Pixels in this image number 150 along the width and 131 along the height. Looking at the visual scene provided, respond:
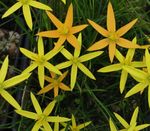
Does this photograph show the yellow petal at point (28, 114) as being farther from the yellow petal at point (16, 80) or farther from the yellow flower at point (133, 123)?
the yellow flower at point (133, 123)

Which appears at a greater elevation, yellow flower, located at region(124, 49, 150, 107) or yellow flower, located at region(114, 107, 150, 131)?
yellow flower, located at region(124, 49, 150, 107)

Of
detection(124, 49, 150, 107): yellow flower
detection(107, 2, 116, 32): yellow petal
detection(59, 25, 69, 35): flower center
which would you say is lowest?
detection(124, 49, 150, 107): yellow flower

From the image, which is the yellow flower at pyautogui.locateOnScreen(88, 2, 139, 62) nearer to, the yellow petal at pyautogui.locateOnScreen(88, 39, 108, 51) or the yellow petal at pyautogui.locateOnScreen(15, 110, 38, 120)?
the yellow petal at pyautogui.locateOnScreen(88, 39, 108, 51)

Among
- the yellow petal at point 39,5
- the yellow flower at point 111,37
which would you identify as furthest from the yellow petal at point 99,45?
the yellow petal at point 39,5

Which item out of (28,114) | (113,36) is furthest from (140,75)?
(28,114)

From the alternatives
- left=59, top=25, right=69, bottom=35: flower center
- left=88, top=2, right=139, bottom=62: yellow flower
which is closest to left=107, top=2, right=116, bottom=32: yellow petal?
left=88, top=2, right=139, bottom=62: yellow flower

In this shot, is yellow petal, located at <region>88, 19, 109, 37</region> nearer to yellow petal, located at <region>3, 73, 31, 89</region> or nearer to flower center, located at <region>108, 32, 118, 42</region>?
flower center, located at <region>108, 32, 118, 42</region>

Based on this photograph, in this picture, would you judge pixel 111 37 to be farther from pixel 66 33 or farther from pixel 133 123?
pixel 133 123

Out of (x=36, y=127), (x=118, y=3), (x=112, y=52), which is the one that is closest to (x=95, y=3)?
(x=118, y=3)

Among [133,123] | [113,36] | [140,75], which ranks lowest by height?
[133,123]

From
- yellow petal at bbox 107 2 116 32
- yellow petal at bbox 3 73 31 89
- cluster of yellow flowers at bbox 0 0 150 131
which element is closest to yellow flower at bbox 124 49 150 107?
cluster of yellow flowers at bbox 0 0 150 131

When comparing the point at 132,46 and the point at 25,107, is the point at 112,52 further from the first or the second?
the point at 25,107
